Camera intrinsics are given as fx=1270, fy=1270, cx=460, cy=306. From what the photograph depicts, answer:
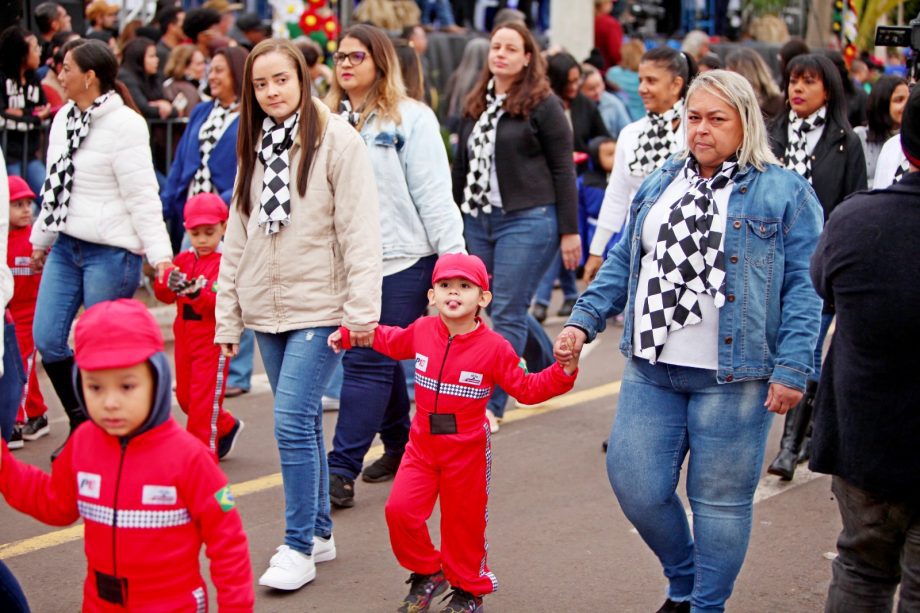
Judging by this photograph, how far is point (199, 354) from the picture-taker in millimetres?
6344

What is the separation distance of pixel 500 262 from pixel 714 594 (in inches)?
126

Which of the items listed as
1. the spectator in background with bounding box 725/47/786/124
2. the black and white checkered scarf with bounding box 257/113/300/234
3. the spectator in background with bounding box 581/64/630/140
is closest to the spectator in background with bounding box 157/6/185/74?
the spectator in background with bounding box 581/64/630/140

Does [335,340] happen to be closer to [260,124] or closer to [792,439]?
[260,124]

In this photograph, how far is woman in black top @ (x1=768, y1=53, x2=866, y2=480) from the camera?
6441mm

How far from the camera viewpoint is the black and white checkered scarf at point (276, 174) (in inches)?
189

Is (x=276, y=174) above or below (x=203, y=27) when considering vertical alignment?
below

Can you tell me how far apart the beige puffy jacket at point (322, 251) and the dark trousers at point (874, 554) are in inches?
75.9

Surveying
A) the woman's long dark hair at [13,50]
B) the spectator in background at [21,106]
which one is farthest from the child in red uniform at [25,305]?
the woman's long dark hair at [13,50]

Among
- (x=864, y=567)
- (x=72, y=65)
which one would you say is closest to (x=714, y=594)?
(x=864, y=567)

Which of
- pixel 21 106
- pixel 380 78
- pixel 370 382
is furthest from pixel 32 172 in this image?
pixel 370 382

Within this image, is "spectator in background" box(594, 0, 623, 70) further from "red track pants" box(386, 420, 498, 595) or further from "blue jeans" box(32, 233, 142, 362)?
"red track pants" box(386, 420, 498, 595)

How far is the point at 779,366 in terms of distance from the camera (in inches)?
159

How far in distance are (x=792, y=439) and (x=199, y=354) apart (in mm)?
3053

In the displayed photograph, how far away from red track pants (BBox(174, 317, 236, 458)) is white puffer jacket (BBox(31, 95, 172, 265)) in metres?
0.41
